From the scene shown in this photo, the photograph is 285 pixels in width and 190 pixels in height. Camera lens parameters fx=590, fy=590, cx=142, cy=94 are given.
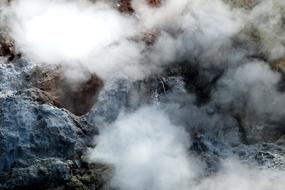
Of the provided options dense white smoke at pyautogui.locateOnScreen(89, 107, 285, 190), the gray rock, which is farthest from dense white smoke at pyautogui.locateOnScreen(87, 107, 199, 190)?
the gray rock

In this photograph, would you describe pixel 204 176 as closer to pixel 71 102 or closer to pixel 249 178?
pixel 249 178

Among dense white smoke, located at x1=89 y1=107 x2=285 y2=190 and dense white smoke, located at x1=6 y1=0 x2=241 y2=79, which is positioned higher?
dense white smoke, located at x1=6 y1=0 x2=241 y2=79

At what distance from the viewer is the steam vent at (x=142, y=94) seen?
440 inches

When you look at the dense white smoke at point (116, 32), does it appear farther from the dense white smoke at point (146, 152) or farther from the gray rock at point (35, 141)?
the gray rock at point (35, 141)

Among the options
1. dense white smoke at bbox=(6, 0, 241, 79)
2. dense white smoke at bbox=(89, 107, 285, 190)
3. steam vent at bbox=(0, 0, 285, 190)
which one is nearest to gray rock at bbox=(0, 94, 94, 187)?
steam vent at bbox=(0, 0, 285, 190)

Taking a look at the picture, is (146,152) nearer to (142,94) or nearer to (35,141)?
(142,94)

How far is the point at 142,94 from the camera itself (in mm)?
12812

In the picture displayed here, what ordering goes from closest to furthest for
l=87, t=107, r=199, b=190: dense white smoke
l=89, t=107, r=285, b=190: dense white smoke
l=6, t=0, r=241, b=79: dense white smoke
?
l=89, t=107, r=285, b=190: dense white smoke
l=87, t=107, r=199, b=190: dense white smoke
l=6, t=0, r=241, b=79: dense white smoke

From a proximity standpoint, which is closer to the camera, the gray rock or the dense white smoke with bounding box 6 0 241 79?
the gray rock

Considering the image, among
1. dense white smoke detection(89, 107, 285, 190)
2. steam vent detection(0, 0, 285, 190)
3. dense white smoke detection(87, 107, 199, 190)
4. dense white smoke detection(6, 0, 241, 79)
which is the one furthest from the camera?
dense white smoke detection(6, 0, 241, 79)

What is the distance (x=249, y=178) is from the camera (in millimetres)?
11008

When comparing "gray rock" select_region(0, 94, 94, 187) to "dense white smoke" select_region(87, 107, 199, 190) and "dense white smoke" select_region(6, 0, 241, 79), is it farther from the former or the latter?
"dense white smoke" select_region(6, 0, 241, 79)

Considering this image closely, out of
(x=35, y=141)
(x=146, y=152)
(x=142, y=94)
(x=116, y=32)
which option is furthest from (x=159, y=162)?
(x=116, y=32)

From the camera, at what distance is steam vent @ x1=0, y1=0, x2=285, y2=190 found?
11.2 metres
